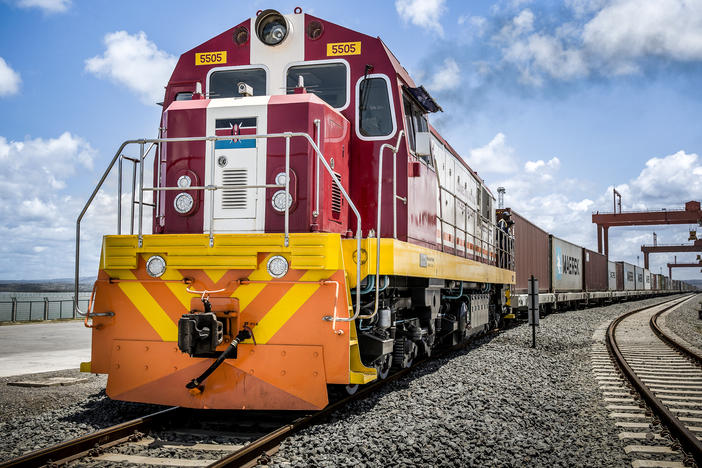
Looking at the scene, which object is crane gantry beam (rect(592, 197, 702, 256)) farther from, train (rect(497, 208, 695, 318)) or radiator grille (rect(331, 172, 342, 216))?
radiator grille (rect(331, 172, 342, 216))

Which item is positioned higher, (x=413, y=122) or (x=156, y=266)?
(x=413, y=122)

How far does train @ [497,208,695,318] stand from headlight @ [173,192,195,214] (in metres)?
9.36

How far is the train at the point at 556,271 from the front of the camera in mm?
16078

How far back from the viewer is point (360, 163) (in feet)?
19.5

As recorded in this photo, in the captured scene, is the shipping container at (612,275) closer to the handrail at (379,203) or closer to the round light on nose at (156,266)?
the handrail at (379,203)

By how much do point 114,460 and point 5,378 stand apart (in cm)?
408

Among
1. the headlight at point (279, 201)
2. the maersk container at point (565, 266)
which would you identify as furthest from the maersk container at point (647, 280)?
the headlight at point (279, 201)

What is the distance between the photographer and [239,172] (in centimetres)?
530

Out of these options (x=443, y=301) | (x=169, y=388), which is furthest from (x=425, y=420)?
(x=443, y=301)

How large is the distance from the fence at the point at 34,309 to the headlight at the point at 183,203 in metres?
12.7

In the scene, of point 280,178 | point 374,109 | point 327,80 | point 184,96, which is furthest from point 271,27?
point 280,178

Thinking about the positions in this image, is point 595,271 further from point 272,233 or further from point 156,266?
point 156,266

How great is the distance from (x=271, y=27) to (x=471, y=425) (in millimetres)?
4120

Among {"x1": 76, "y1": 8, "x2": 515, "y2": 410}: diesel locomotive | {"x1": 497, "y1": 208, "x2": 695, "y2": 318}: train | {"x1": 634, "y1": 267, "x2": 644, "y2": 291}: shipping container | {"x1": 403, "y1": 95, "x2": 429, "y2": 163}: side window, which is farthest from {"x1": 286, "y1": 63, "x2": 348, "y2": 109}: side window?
{"x1": 634, "y1": 267, "x2": 644, "y2": 291}: shipping container
